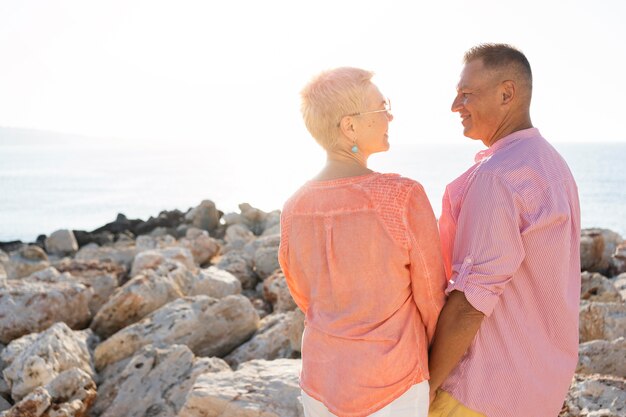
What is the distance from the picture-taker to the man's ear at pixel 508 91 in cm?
236

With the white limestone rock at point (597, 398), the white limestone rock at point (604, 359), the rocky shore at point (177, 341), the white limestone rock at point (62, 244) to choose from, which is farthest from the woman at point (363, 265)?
the white limestone rock at point (62, 244)

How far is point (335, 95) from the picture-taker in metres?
2.23

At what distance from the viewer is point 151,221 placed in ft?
68.8

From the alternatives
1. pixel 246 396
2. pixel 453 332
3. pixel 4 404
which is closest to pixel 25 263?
pixel 4 404

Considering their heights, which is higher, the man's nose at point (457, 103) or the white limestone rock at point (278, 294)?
the man's nose at point (457, 103)

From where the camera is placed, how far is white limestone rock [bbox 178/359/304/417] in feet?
12.8

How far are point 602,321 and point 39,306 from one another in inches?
208

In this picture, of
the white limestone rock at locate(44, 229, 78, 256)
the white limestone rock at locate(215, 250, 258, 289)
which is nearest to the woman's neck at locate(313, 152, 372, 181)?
the white limestone rock at locate(215, 250, 258, 289)

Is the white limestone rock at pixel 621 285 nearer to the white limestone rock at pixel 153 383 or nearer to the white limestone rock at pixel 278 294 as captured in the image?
the white limestone rock at pixel 278 294

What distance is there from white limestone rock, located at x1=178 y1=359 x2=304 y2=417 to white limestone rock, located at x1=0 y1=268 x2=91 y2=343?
11.1 ft

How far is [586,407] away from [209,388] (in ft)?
6.74

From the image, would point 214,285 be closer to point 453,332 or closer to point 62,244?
point 453,332

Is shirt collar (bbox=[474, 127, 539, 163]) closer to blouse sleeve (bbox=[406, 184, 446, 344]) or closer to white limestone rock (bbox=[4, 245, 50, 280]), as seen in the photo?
blouse sleeve (bbox=[406, 184, 446, 344])

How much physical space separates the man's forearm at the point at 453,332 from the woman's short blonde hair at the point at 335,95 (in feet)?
2.16
